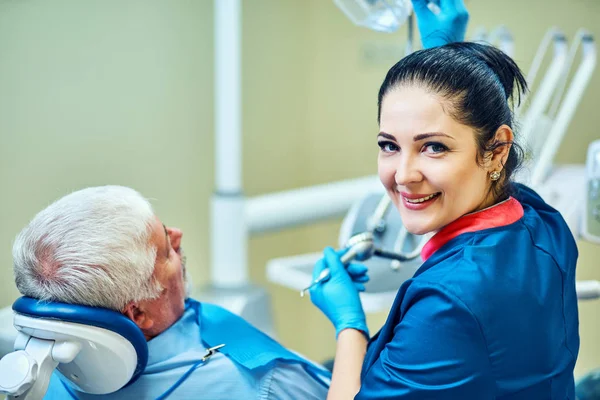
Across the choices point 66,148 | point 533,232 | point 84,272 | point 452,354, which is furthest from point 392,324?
point 66,148

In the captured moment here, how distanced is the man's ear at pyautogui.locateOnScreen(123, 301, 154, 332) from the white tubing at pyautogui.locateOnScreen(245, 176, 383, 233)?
80 cm

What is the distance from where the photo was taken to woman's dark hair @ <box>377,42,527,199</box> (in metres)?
1.01

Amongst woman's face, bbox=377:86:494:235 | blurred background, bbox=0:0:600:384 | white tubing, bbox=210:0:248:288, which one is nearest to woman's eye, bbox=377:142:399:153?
woman's face, bbox=377:86:494:235

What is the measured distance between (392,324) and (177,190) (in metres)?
1.57

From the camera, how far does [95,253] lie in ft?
3.51

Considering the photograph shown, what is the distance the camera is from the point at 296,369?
126 cm

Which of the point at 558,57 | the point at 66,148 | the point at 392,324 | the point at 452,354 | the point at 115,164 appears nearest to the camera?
the point at 452,354

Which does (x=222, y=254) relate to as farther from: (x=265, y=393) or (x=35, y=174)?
(x=265, y=393)

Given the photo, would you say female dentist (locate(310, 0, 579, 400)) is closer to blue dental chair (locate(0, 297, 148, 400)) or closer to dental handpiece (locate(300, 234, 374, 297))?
dental handpiece (locate(300, 234, 374, 297))

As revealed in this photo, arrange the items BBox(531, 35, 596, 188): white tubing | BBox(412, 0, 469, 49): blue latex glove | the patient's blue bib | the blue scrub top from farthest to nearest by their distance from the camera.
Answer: BBox(531, 35, 596, 188): white tubing < BBox(412, 0, 469, 49): blue latex glove < the patient's blue bib < the blue scrub top

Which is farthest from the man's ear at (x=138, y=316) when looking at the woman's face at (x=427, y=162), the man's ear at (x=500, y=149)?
the man's ear at (x=500, y=149)

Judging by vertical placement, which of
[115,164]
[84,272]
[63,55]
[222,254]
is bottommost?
[222,254]

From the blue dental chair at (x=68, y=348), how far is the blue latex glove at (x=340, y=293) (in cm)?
37

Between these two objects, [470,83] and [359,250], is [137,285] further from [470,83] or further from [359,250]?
[470,83]
